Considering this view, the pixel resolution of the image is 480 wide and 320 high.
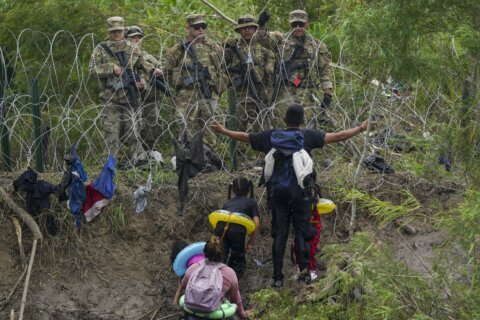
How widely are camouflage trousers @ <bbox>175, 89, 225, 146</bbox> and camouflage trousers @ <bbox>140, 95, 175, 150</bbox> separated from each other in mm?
133

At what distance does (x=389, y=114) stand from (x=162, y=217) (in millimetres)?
2487

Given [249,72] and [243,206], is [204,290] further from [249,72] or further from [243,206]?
[249,72]

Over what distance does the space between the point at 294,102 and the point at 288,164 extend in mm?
1996

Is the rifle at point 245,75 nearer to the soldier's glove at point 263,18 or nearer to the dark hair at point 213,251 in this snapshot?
the soldier's glove at point 263,18

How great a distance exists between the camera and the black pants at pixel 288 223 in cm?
987

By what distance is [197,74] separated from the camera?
11.5m

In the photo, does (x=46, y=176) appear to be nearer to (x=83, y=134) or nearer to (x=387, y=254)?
(x=83, y=134)

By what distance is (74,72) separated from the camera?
12.9 meters

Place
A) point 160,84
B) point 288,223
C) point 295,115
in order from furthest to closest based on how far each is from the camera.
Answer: point 160,84 → point 288,223 → point 295,115

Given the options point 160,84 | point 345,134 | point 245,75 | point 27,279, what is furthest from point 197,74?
point 27,279

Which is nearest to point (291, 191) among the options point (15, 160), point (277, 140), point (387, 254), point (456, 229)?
point (277, 140)

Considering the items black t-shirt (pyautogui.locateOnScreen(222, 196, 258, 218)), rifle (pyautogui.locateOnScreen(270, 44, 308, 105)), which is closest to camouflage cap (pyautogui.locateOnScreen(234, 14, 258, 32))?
rifle (pyautogui.locateOnScreen(270, 44, 308, 105))

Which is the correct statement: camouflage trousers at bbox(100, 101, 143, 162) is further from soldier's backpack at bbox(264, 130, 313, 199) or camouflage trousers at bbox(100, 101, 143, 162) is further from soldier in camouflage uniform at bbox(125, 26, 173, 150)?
soldier's backpack at bbox(264, 130, 313, 199)

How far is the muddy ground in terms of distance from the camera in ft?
34.1
